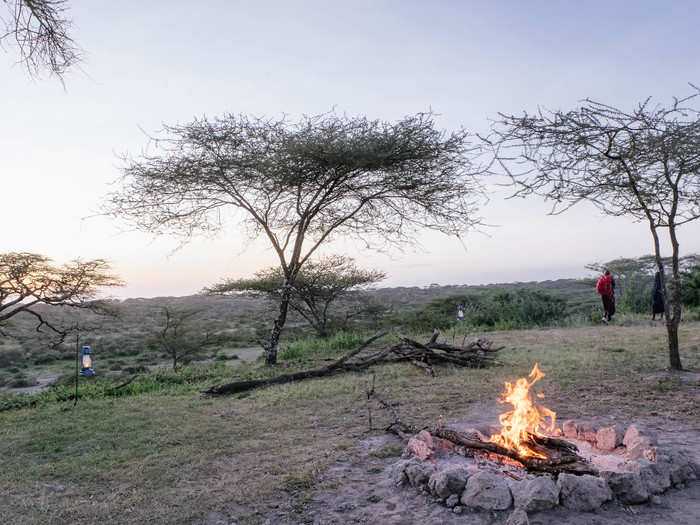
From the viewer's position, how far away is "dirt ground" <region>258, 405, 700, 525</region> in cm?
288

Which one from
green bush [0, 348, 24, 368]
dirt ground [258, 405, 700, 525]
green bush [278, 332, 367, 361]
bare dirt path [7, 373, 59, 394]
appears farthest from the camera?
green bush [0, 348, 24, 368]

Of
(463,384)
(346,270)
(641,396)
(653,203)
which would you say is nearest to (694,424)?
(641,396)

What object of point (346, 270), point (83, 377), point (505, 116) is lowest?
point (83, 377)

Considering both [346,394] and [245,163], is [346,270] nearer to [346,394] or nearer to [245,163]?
[245,163]

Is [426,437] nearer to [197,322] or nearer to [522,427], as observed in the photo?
[522,427]

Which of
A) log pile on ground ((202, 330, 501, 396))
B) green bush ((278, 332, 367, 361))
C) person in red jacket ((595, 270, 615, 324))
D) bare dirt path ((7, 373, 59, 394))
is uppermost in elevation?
person in red jacket ((595, 270, 615, 324))

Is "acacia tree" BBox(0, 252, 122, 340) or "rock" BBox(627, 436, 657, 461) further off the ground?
"acacia tree" BBox(0, 252, 122, 340)

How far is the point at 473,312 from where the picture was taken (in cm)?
1817

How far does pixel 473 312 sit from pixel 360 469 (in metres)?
15.0

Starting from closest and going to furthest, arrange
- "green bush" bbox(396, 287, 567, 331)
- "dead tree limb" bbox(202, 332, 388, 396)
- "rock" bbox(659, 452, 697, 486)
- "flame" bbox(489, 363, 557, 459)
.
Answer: "rock" bbox(659, 452, 697, 486) → "flame" bbox(489, 363, 557, 459) → "dead tree limb" bbox(202, 332, 388, 396) → "green bush" bbox(396, 287, 567, 331)

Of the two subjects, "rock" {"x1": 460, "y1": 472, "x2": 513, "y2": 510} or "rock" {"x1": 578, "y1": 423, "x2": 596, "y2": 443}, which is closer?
"rock" {"x1": 460, "y1": 472, "x2": 513, "y2": 510}

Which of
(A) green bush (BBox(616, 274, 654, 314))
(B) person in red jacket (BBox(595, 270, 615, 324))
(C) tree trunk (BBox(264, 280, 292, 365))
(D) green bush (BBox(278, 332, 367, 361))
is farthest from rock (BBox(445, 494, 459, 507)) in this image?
(A) green bush (BBox(616, 274, 654, 314))

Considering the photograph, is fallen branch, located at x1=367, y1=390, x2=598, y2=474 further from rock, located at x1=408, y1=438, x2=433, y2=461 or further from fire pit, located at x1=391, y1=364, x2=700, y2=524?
rock, located at x1=408, y1=438, x2=433, y2=461

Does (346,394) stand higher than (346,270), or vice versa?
(346,270)
